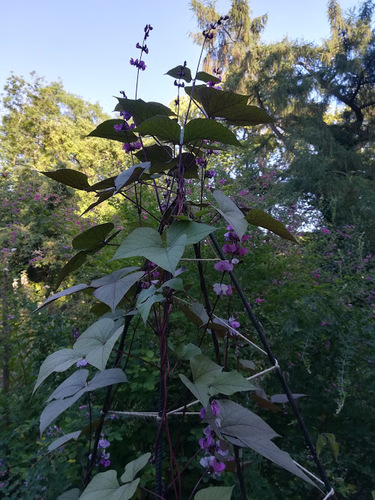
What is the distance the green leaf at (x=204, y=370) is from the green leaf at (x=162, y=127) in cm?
37

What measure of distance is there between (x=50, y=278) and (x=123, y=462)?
574 cm

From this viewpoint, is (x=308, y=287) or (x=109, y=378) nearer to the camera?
(x=109, y=378)

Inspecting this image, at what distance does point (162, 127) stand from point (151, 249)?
213 millimetres

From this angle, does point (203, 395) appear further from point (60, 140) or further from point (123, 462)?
point (60, 140)

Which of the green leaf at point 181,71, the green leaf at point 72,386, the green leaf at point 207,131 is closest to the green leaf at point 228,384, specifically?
the green leaf at point 72,386

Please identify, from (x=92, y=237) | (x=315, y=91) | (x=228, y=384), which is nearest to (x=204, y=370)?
(x=228, y=384)

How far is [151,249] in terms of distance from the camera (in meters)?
0.46

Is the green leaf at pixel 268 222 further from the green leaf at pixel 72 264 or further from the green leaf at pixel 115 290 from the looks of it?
the green leaf at pixel 72 264

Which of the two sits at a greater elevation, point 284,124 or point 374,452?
point 284,124

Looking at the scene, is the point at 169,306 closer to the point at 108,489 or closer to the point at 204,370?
the point at 204,370

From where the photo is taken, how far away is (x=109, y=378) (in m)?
0.56

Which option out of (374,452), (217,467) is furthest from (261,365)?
(217,467)

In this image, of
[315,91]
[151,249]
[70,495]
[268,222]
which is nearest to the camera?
[151,249]

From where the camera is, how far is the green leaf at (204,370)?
0.49m
